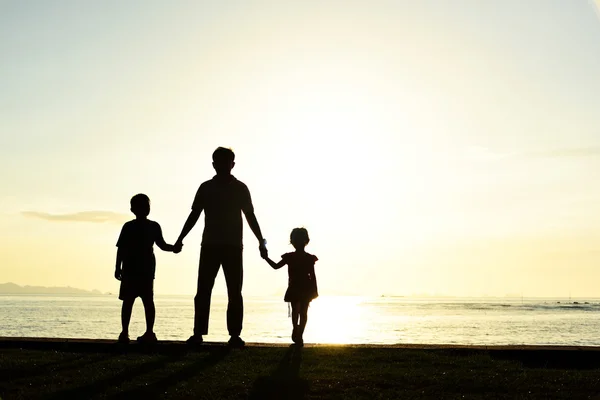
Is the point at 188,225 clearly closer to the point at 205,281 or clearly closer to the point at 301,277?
the point at 205,281

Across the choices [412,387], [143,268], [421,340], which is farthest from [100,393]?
[421,340]

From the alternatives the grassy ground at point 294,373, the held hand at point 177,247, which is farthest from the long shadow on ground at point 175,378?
the held hand at point 177,247

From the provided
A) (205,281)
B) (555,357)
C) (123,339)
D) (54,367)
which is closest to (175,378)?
(54,367)

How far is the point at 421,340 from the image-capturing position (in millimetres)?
48438

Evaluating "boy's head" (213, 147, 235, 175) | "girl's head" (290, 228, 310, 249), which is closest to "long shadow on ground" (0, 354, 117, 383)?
"boy's head" (213, 147, 235, 175)

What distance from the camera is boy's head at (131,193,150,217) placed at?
1032 centimetres

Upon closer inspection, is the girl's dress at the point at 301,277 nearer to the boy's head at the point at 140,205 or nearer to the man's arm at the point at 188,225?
the man's arm at the point at 188,225

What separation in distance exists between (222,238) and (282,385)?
12.1 feet

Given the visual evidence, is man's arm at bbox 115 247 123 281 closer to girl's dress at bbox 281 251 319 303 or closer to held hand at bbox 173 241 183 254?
held hand at bbox 173 241 183 254

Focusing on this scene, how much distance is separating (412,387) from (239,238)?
4.14 m

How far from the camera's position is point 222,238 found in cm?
1014

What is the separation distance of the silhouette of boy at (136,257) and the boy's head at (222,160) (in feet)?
3.99

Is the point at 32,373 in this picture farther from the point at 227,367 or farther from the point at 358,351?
the point at 358,351

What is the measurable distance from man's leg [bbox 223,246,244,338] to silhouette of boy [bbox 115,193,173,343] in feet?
3.05
